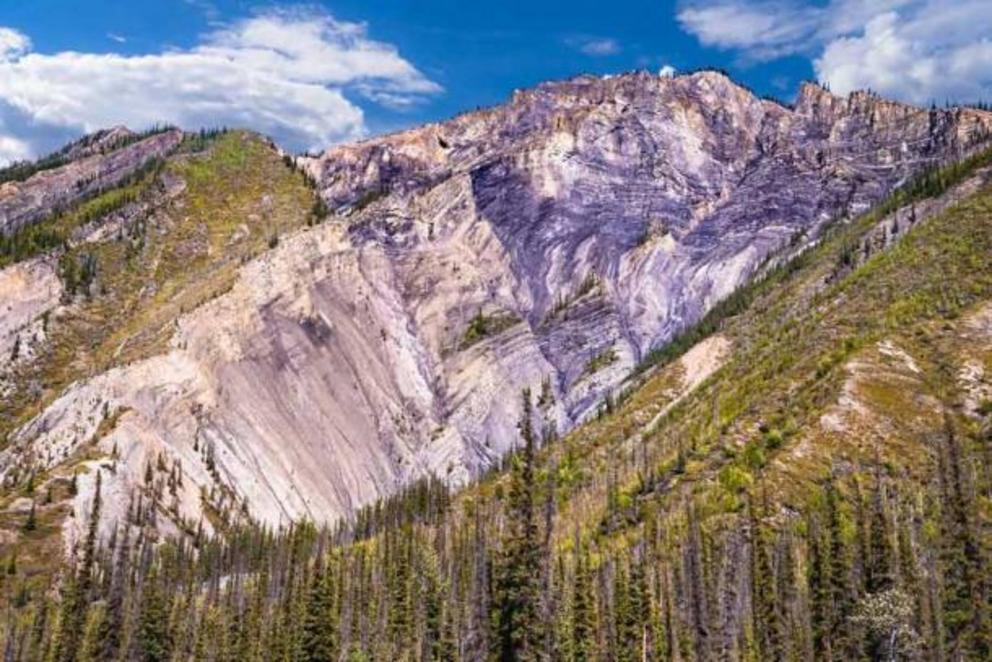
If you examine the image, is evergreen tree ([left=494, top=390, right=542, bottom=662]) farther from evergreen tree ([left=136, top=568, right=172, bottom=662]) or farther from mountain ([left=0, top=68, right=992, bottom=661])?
evergreen tree ([left=136, top=568, right=172, bottom=662])

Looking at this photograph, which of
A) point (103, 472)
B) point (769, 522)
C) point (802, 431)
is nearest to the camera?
point (769, 522)

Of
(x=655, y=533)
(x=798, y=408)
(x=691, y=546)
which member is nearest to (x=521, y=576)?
(x=691, y=546)

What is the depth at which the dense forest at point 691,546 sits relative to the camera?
85500 mm

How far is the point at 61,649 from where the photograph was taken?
95000 millimetres

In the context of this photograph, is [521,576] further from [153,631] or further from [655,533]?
[655,533]

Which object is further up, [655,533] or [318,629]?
[655,533]

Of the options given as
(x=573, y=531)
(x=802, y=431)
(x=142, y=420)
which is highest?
(x=142, y=420)

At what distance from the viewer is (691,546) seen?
119 m

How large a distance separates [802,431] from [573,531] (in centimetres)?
4107

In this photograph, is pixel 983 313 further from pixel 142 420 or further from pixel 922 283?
pixel 142 420

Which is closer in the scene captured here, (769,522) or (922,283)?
(769,522)

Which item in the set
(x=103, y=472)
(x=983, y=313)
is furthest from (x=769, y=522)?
(x=103, y=472)

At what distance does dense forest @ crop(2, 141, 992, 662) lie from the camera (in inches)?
3366

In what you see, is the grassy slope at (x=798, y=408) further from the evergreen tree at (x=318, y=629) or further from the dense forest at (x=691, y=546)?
the evergreen tree at (x=318, y=629)
